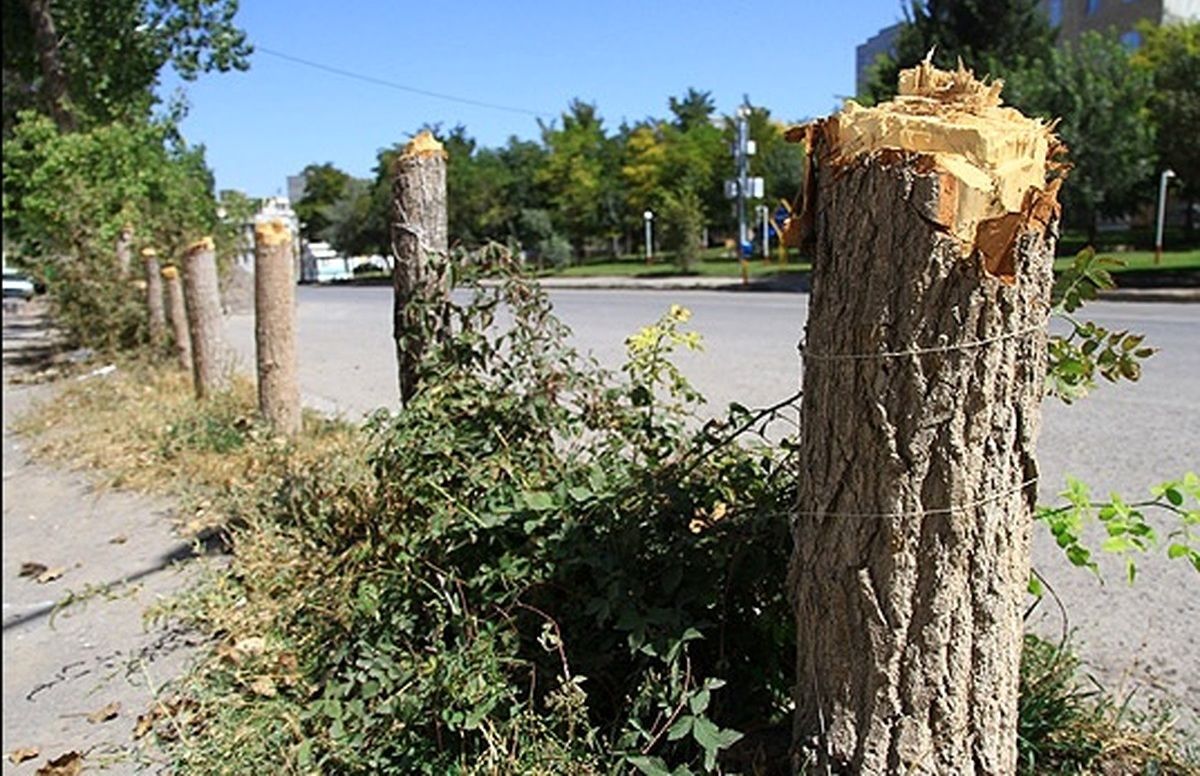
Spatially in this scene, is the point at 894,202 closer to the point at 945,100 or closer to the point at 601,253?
the point at 945,100

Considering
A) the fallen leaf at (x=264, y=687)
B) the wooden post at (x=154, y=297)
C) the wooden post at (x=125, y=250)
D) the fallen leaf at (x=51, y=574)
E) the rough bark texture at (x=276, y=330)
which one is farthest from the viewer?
the wooden post at (x=125, y=250)

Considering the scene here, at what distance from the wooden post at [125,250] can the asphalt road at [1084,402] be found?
1.85m

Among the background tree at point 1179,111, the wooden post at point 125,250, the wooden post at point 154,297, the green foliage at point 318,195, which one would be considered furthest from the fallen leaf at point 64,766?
the green foliage at point 318,195

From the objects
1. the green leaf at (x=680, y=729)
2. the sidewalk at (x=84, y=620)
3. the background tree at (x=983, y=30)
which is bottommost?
the sidewalk at (x=84, y=620)

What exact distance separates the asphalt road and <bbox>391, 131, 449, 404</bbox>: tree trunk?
2.66 metres

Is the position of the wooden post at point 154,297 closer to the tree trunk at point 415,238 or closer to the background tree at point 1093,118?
the tree trunk at point 415,238

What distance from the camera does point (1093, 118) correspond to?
2242 cm

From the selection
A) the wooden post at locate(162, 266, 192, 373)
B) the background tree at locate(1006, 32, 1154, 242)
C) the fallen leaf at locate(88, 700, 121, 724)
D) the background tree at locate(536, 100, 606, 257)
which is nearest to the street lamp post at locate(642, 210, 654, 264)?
the background tree at locate(536, 100, 606, 257)

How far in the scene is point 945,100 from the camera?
2.01 m

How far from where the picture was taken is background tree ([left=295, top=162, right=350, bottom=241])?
70250 mm

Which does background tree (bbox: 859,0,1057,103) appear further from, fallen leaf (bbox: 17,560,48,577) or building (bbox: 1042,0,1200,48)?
fallen leaf (bbox: 17,560,48,577)

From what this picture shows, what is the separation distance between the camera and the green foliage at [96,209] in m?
11.5

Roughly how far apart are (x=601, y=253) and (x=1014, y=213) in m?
47.9

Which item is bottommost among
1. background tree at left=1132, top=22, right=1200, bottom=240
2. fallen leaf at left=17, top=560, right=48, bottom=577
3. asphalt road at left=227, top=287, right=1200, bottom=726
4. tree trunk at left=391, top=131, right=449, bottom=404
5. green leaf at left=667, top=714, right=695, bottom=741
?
fallen leaf at left=17, top=560, right=48, bottom=577
